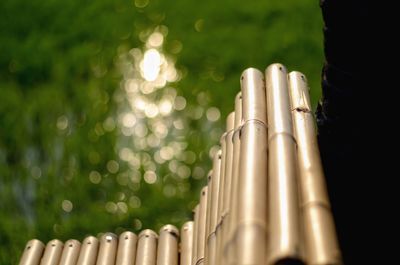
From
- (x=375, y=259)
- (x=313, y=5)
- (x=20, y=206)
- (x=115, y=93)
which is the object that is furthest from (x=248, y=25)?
(x=375, y=259)

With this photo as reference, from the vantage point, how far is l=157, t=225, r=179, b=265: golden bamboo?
2.14 meters

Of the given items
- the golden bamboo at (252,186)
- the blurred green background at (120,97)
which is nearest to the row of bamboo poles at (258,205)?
the golden bamboo at (252,186)

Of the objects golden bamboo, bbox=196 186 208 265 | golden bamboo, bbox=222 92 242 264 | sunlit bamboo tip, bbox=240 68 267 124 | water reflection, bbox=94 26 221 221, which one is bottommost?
golden bamboo, bbox=222 92 242 264

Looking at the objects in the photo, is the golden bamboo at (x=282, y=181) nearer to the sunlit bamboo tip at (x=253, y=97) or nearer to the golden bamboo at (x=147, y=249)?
the sunlit bamboo tip at (x=253, y=97)

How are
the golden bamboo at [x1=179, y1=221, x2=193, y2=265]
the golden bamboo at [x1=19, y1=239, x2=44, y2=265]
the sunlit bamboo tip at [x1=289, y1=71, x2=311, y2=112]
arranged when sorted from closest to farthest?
the sunlit bamboo tip at [x1=289, y1=71, x2=311, y2=112] < the golden bamboo at [x1=179, y1=221, x2=193, y2=265] < the golden bamboo at [x1=19, y1=239, x2=44, y2=265]

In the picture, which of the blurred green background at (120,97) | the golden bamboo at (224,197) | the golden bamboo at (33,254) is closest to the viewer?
the golden bamboo at (224,197)

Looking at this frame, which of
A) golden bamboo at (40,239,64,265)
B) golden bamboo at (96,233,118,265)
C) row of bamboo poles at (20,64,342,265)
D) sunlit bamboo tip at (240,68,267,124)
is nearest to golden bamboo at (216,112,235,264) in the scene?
row of bamboo poles at (20,64,342,265)

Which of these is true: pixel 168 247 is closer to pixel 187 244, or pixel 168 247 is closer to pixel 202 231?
pixel 187 244

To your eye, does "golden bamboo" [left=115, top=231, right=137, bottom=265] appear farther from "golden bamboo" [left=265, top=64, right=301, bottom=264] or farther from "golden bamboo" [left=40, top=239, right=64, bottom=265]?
"golden bamboo" [left=265, top=64, right=301, bottom=264]

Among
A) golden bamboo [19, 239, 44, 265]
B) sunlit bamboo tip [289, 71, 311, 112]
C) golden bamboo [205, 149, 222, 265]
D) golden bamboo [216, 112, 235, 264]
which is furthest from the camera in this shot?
golden bamboo [19, 239, 44, 265]

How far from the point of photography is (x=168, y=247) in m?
2.19

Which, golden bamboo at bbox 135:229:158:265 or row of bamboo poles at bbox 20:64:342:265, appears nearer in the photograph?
row of bamboo poles at bbox 20:64:342:265

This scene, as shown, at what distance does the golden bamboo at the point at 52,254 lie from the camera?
222 cm

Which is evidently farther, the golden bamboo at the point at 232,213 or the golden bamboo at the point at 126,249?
the golden bamboo at the point at 126,249
